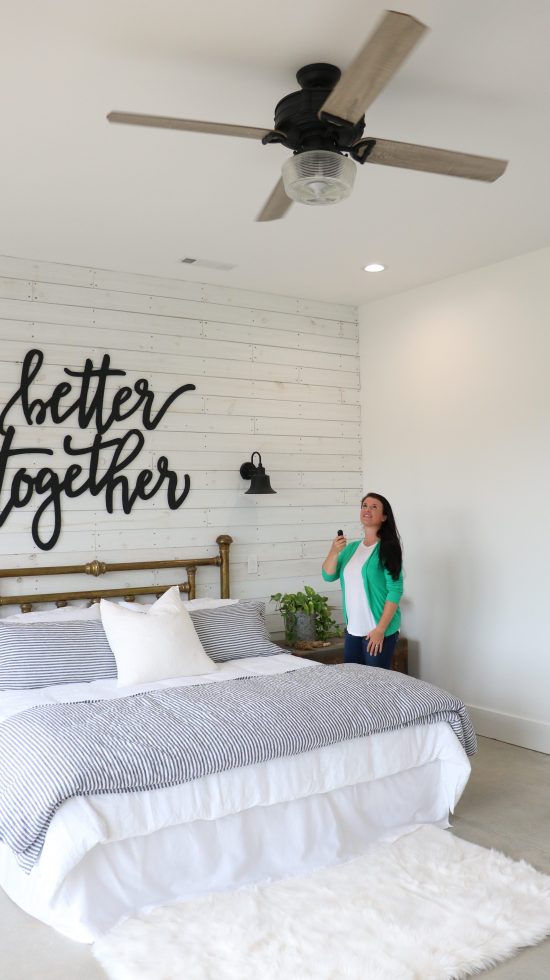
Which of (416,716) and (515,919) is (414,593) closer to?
(416,716)

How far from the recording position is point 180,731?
2.98 metres

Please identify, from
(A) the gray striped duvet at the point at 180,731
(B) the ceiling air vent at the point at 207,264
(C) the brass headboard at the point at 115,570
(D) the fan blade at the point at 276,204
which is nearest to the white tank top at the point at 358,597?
(A) the gray striped duvet at the point at 180,731

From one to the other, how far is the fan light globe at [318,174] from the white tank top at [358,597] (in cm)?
222

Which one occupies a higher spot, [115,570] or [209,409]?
[209,409]

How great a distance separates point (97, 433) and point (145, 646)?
1.41 meters

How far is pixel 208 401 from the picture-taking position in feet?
17.0

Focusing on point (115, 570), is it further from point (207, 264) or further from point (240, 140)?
point (240, 140)

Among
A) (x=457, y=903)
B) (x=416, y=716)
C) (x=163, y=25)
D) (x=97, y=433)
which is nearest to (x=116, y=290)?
(x=97, y=433)

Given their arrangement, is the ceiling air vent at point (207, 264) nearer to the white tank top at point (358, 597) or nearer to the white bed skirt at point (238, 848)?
the white tank top at point (358, 597)

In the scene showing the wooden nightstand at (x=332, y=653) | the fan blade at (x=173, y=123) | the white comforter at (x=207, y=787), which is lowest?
the white comforter at (x=207, y=787)

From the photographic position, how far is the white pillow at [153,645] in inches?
151

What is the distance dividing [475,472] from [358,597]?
1161 millimetres

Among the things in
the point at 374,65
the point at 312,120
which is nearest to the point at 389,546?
the point at 312,120

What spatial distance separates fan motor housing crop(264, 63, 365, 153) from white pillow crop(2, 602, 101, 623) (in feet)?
8.48
